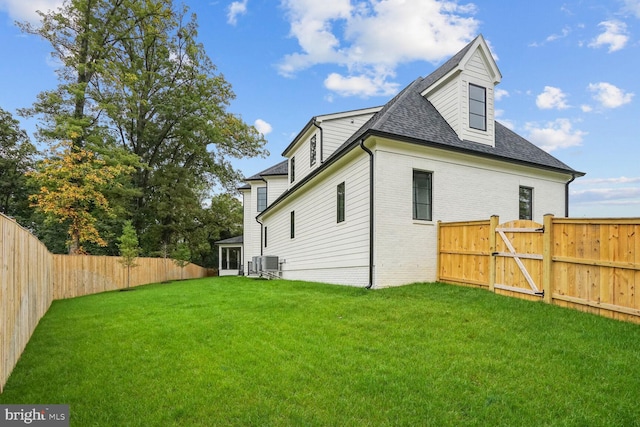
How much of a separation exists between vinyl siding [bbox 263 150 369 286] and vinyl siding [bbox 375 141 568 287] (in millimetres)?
484

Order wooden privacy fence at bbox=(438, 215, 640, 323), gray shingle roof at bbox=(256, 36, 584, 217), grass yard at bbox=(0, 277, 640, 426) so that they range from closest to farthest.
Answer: grass yard at bbox=(0, 277, 640, 426) → wooden privacy fence at bbox=(438, 215, 640, 323) → gray shingle roof at bbox=(256, 36, 584, 217)

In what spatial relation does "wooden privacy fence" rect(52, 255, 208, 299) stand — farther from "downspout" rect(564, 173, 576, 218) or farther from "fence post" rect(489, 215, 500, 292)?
"downspout" rect(564, 173, 576, 218)

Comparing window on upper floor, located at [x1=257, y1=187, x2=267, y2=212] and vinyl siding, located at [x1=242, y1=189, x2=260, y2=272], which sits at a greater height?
window on upper floor, located at [x1=257, y1=187, x2=267, y2=212]

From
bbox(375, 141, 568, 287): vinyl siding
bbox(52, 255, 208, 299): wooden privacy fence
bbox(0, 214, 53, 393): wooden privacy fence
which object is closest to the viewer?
bbox(0, 214, 53, 393): wooden privacy fence

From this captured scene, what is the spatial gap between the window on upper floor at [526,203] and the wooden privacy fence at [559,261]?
3709 mm

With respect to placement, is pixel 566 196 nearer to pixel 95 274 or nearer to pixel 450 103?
pixel 450 103

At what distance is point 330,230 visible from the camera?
38.4ft

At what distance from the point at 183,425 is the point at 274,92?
55.5 ft

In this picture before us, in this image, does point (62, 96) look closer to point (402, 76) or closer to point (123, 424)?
point (402, 76)

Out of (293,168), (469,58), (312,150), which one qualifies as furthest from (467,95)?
(293,168)

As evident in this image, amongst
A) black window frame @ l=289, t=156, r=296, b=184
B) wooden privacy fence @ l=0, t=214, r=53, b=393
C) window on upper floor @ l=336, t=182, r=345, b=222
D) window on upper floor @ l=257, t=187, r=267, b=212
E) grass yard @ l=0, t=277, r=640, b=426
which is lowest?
grass yard @ l=0, t=277, r=640, b=426

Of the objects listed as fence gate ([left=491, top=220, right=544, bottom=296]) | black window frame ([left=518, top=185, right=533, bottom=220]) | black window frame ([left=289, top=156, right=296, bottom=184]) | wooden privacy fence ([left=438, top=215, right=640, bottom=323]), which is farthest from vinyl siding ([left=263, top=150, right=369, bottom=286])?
black window frame ([left=518, top=185, right=533, bottom=220])

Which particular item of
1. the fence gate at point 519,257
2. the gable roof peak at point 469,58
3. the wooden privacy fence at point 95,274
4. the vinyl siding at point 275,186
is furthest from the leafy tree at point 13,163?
the fence gate at point 519,257

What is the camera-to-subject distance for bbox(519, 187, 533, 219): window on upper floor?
11352 millimetres
